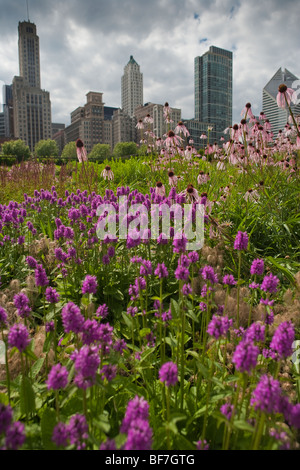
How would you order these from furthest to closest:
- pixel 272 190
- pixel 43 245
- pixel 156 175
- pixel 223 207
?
A: pixel 156 175 → pixel 272 190 → pixel 223 207 → pixel 43 245

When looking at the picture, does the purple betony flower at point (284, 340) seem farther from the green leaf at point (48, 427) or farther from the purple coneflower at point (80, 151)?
the purple coneflower at point (80, 151)

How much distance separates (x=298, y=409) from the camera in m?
0.97

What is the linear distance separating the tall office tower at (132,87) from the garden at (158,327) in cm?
15797

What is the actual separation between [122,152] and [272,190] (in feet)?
206

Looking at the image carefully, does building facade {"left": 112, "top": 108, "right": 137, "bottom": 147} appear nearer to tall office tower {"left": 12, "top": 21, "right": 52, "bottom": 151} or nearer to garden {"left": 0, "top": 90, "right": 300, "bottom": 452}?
tall office tower {"left": 12, "top": 21, "right": 52, "bottom": 151}

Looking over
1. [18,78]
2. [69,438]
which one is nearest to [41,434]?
[69,438]

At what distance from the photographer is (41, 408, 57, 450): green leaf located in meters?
1.22

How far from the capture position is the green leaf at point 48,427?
1.22 metres

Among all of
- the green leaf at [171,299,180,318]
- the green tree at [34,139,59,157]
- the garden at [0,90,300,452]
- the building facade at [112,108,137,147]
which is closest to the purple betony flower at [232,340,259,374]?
the garden at [0,90,300,452]

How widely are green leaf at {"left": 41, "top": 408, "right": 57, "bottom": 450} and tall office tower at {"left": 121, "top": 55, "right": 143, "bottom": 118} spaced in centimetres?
16021

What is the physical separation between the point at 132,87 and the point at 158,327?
6572 inches

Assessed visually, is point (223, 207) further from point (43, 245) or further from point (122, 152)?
point (122, 152)

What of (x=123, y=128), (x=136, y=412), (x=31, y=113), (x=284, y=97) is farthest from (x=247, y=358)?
(x=31, y=113)

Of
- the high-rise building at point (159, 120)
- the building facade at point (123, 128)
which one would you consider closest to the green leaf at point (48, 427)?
the high-rise building at point (159, 120)
